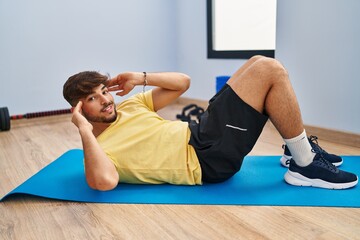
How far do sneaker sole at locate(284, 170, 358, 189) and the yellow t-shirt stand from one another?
42 centimetres

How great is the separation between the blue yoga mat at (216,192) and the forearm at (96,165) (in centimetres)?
14

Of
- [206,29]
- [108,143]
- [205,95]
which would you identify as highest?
[206,29]

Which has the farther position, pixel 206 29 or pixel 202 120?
pixel 206 29

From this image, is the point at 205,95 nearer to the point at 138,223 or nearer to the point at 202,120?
the point at 202,120

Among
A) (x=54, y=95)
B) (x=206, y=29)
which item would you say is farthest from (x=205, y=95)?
(x=54, y=95)

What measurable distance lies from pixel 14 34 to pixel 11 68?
32 centimetres

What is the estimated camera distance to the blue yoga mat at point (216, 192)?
137 centimetres

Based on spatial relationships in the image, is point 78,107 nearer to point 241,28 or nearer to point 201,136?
point 201,136

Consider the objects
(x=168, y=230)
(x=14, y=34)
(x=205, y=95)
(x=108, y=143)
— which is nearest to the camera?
(x=168, y=230)

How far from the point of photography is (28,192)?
1511mm

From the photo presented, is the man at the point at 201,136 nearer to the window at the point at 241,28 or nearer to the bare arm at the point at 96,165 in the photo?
the bare arm at the point at 96,165

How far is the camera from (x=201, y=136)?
1.49 m

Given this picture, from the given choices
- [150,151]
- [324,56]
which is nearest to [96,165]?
[150,151]

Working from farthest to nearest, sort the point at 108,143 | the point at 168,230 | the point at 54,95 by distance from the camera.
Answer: the point at 54,95 → the point at 108,143 → the point at 168,230
